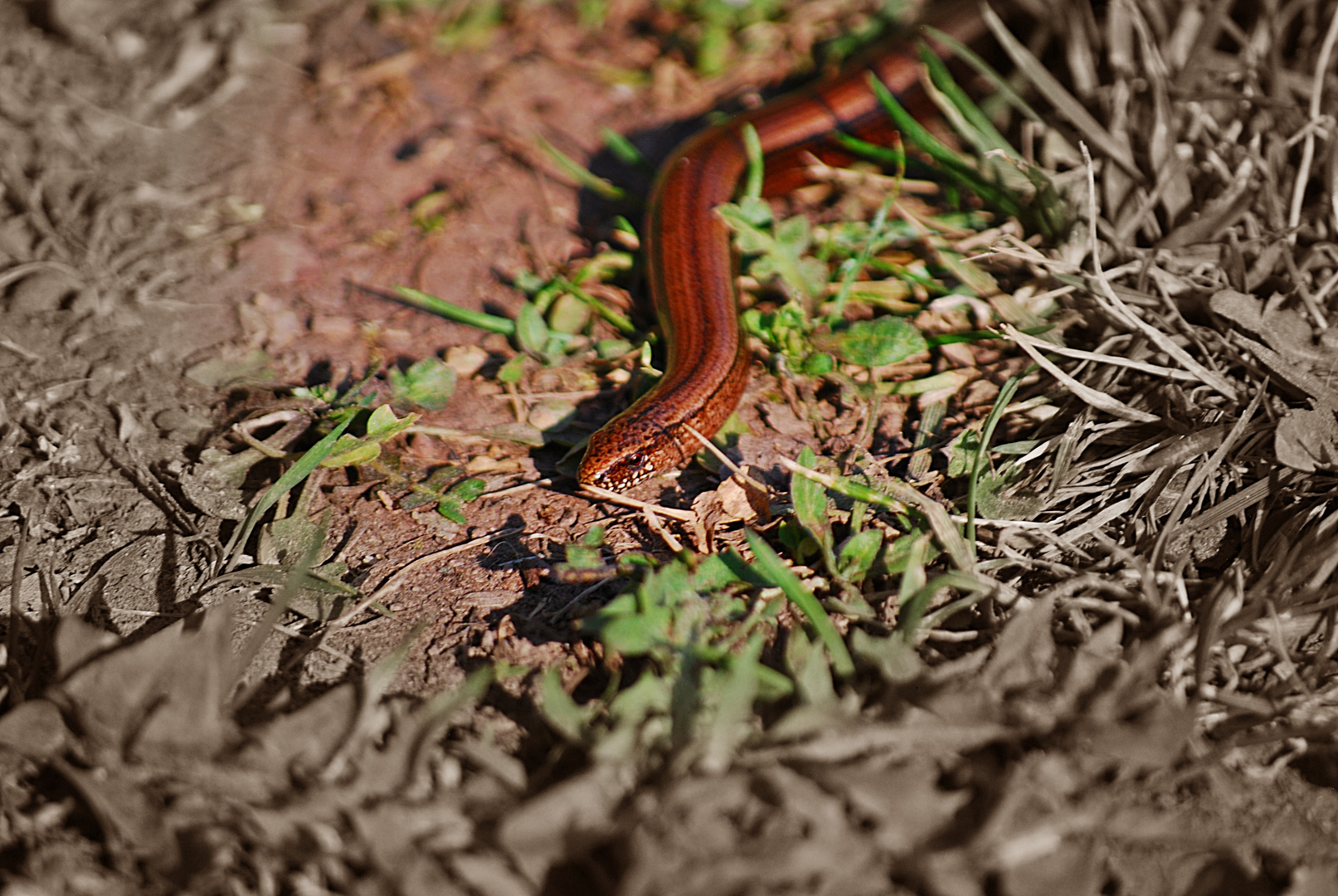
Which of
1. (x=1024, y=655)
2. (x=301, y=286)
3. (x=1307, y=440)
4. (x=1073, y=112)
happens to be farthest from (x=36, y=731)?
(x=1073, y=112)

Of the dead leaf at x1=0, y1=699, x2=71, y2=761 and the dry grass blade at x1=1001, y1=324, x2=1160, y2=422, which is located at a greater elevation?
the dry grass blade at x1=1001, y1=324, x2=1160, y2=422

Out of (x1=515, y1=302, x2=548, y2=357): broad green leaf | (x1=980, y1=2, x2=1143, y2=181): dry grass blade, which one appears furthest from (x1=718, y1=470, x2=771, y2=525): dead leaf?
(x1=980, y1=2, x2=1143, y2=181): dry grass blade

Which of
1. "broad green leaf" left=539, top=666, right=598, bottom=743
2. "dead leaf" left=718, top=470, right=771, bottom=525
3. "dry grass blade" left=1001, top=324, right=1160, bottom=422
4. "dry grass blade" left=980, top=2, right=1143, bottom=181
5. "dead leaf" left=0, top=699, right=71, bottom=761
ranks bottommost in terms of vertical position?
"dead leaf" left=718, top=470, right=771, bottom=525

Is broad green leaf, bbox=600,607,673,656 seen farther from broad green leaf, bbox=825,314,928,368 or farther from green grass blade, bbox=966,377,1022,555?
broad green leaf, bbox=825,314,928,368

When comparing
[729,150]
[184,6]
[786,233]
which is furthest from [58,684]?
[184,6]

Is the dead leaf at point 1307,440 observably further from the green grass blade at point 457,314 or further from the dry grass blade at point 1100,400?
the green grass blade at point 457,314

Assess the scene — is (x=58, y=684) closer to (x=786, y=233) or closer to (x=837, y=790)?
(x=837, y=790)

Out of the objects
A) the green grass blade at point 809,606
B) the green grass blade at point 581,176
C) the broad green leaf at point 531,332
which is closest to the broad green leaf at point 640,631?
the green grass blade at point 809,606

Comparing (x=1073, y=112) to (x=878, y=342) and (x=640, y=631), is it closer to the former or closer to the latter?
(x=878, y=342)
